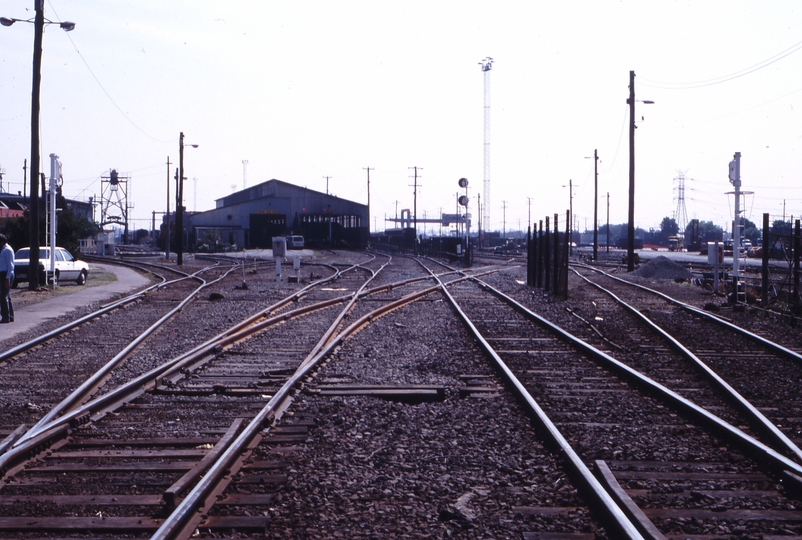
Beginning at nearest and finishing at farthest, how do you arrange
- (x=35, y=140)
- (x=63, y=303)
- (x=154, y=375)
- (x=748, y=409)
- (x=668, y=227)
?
1. (x=748, y=409)
2. (x=154, y=375)
3. (x=63, y=303)
4. (x=35, y=140)
5. (x=668, y=227)

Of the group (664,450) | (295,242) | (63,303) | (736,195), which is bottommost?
(664,450)

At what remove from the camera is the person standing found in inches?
584

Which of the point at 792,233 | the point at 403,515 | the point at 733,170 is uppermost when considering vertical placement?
the point at 733,170

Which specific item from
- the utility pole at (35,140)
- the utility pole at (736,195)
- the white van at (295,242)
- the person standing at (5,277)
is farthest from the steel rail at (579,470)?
the white van at (295,242)

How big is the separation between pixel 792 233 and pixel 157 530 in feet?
55.0

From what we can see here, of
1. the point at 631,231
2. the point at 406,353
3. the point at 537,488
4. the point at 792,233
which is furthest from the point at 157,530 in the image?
the point at 631,231

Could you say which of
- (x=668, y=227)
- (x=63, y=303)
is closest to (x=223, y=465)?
(x=63, y=303)

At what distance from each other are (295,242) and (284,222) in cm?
1114

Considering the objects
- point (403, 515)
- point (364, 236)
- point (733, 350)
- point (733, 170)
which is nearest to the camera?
point (403, 515)

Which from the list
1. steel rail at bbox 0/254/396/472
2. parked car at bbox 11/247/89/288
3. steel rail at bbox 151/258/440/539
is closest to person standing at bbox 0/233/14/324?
steel rail at bbox 0/254/396/472

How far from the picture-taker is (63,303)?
65.2 feet

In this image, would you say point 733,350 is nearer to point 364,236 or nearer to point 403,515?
point 403,515

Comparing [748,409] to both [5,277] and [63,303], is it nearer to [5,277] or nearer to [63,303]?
[5,277]

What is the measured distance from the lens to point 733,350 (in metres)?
12.1
